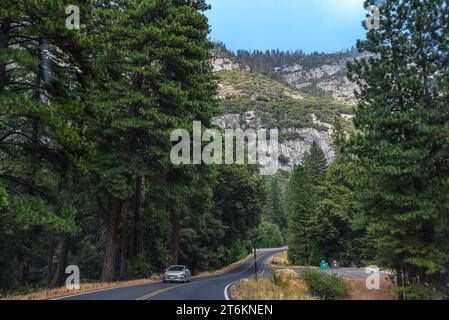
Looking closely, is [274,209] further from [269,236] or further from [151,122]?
[151,122]

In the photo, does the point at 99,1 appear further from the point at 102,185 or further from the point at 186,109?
the point at 102,185

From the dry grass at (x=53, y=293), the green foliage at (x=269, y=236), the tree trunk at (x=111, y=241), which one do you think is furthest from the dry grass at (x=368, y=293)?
the green foliage at (x=269, y=236)

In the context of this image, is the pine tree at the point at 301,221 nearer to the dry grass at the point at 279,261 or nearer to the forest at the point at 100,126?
the dry grass at the point at 279,261

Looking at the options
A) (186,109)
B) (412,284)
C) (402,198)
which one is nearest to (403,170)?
(402,198)

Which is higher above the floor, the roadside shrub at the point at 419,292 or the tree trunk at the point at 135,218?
the tree trunk at the point at 135,218

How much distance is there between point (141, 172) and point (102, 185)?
225 centimetres

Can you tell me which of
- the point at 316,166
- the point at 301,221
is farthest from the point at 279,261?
the point at 316,166

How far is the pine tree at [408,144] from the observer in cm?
1817

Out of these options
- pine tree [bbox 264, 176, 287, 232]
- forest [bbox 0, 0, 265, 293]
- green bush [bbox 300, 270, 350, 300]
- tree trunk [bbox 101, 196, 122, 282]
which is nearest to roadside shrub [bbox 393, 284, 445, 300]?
green bush [bbox 300, 270, 350, 300]

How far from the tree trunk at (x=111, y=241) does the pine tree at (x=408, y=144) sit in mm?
14056

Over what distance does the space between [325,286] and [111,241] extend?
Answer: 1248cm

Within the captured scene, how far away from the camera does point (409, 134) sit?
63.6 feet

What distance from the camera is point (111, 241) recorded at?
23.0m

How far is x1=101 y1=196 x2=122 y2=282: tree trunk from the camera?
900 inches
